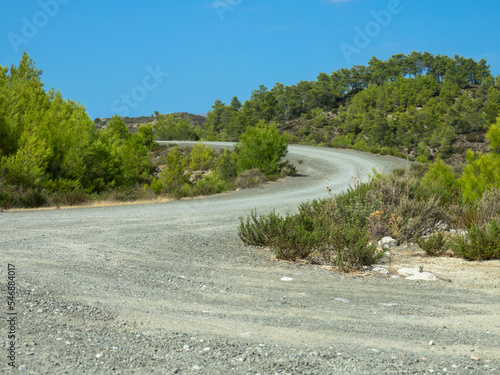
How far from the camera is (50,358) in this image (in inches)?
132

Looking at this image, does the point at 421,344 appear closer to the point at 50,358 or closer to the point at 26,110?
the point at 50,358

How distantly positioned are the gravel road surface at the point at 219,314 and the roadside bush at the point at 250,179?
43.0 ft

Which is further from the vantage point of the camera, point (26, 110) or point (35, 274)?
point (26, 110)

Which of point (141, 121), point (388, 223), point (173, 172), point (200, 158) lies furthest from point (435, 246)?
point (141, 121)

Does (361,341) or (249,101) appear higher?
(249,101)

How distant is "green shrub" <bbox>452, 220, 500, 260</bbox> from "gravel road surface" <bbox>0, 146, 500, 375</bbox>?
1.53 m

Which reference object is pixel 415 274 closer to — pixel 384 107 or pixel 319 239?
pixel 319 239

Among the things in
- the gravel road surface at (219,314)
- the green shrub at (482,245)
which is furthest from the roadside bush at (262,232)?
the green shrub at (482,245)

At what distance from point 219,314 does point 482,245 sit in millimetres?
5284

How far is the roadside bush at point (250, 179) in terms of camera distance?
71.7ft

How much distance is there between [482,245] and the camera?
7785 millimetres

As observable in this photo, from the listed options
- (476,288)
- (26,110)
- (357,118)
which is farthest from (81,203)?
(357,118)

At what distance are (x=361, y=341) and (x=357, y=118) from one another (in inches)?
3086

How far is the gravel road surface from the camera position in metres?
3.39
